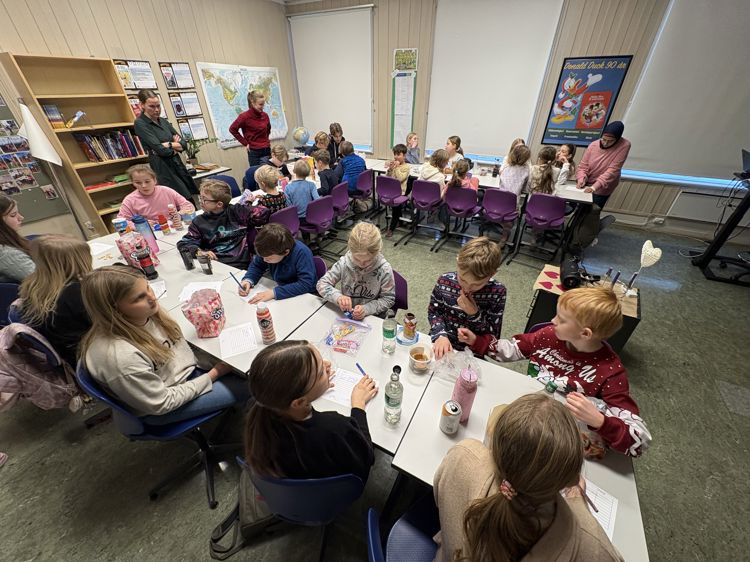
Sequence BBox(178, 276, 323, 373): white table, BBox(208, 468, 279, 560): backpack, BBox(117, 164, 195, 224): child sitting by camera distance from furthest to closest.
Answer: BBox(117, 164, 195, 224): child sitting, BBox(178, 276, 323, 373): white table, BBox(208, 468, 279, 560): backpack

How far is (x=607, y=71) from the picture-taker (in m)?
4.57

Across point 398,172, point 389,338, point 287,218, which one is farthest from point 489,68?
point 389,338

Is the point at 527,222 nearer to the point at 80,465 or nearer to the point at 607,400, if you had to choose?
the point at 607,400

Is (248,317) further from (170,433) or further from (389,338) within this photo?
(389,338)

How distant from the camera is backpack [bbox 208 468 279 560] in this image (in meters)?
1.58

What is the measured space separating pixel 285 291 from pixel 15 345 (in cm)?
146

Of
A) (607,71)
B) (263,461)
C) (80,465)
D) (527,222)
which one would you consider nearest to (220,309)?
(263,461)

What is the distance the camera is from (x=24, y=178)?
364 centimetres

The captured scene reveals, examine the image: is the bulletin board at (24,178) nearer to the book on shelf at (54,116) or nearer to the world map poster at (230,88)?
the book on shelf at (54,116)

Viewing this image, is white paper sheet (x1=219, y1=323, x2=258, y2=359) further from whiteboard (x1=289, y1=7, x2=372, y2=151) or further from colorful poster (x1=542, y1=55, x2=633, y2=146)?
whiteboard (x1=289, y1=7, x2=372, y2=151)

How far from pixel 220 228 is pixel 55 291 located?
1.26 m

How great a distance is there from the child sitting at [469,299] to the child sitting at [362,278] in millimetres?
360

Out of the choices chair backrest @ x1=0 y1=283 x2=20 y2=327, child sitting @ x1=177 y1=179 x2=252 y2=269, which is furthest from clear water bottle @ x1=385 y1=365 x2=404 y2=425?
chair backrest @ x1=0 y1=283 x2=20 y2=327

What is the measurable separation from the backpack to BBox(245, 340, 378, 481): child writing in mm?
759
